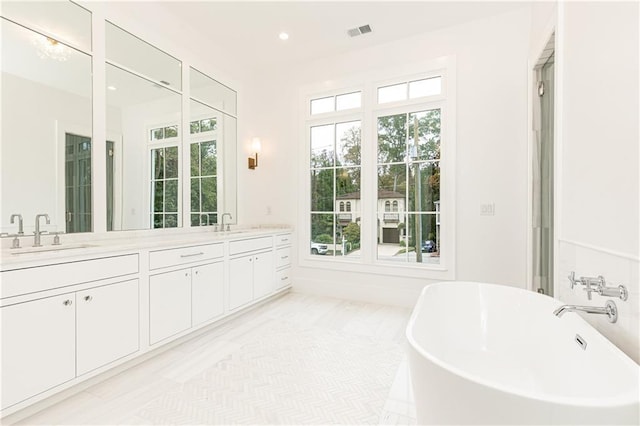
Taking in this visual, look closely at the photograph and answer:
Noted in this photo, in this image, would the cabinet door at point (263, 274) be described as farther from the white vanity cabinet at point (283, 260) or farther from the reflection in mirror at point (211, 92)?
the reflection in mirror at point (211, 92)

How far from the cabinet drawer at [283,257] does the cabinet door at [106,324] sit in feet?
5.95

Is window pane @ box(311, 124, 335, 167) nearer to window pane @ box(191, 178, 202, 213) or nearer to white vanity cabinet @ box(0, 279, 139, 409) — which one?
window pane @ box(191, 178, 202, 213)

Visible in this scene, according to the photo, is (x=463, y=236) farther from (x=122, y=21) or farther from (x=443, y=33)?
(x=122, y=21)

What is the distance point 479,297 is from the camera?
1993 mm

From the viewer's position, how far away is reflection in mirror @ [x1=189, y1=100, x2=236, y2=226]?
3338 millimetres

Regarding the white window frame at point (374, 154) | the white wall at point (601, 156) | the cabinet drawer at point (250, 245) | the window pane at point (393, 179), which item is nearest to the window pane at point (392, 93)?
the white window frame at point (374, 154)

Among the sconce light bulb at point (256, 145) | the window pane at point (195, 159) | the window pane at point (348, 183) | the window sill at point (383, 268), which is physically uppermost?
the sconce light bulb at point (256, 145)

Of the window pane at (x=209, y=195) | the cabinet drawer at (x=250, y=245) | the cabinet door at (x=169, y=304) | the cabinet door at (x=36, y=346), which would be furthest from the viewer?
the window pane at (x=209, y=195)

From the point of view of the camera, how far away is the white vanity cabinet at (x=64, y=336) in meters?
1.47

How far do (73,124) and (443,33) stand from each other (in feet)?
11.6

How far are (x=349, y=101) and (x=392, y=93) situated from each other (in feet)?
1.74

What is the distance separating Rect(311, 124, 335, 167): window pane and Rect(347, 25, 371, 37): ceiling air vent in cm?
101

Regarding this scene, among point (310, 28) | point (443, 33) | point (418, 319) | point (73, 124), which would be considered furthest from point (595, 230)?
point (73, 124)

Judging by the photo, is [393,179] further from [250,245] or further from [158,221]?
[158,221]
